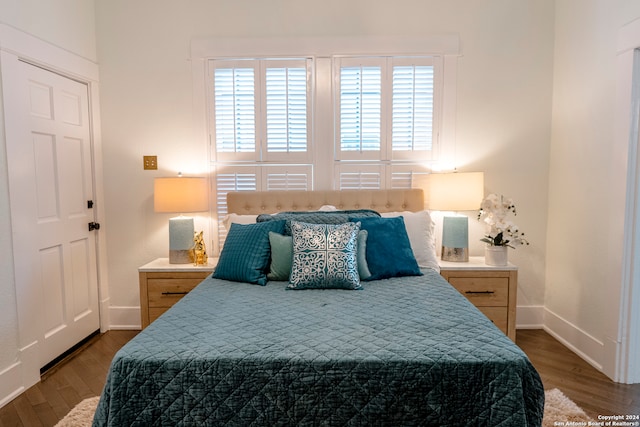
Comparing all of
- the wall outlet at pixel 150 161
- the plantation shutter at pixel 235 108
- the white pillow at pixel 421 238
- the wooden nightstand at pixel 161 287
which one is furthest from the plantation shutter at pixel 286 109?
the wooden nightstand at pixel 161 287

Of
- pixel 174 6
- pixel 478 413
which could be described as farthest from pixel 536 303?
pixel 174 6

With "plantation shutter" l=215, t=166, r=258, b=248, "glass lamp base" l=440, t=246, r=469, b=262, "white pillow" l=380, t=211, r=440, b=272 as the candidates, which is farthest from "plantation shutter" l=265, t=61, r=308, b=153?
"glass lamp base" l=440, t=246, r=469, b=262

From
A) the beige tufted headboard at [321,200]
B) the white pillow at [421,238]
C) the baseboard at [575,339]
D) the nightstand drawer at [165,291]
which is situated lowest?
the baseboard at [575,339]

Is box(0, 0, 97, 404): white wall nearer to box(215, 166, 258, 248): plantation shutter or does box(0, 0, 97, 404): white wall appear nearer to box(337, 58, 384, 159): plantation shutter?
box(215, 166, 258, 248): plantation shutter

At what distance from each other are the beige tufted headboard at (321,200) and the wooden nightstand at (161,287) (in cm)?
64

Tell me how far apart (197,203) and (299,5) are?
1825mm

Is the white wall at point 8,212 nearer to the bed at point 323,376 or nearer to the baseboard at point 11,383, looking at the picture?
the baseboard at point 11,383

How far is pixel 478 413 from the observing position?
1397 millimetres

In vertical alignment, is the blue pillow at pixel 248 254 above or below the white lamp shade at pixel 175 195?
below

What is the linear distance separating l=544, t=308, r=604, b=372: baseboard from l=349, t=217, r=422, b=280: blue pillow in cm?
136

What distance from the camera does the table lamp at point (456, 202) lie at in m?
3.08

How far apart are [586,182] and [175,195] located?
3036mm

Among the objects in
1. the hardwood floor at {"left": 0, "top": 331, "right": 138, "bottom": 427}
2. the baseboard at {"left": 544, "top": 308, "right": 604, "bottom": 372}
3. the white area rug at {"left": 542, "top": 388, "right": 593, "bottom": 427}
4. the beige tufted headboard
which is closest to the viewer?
the white area rug at {"left": 542, "top": 388, "right": 593, "bottom": 427}

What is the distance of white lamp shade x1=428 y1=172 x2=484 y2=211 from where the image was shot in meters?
3.08
